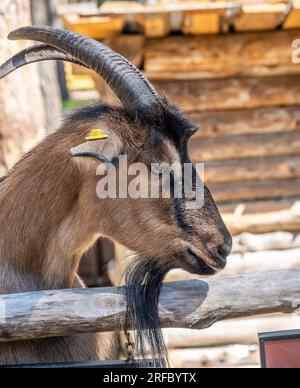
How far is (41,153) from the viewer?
2.88m

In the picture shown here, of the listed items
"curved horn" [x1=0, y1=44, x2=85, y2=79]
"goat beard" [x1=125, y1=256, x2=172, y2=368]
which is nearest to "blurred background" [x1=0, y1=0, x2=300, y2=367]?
"curved horn" [x1=0, y1=44, x2=85, y2=79]

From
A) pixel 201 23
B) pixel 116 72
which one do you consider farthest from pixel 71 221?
pixel 201 23

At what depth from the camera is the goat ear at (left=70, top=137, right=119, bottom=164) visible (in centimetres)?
242

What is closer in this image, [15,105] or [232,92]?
[15,105]

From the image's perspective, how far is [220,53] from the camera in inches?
205

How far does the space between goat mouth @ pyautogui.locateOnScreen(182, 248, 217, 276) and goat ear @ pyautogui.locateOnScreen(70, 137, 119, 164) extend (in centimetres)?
56

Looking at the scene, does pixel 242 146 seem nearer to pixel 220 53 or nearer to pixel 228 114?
pixel 228 114

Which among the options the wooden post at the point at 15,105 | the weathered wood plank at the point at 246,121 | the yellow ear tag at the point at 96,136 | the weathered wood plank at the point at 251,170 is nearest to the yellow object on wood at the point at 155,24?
the weathered wood plank at the point at 246,121

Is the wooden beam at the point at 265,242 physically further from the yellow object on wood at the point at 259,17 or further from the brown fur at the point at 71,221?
the brown fur at the point at 71,221

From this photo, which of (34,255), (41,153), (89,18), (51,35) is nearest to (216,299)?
(34,255)

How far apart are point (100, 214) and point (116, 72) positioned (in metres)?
0.69
